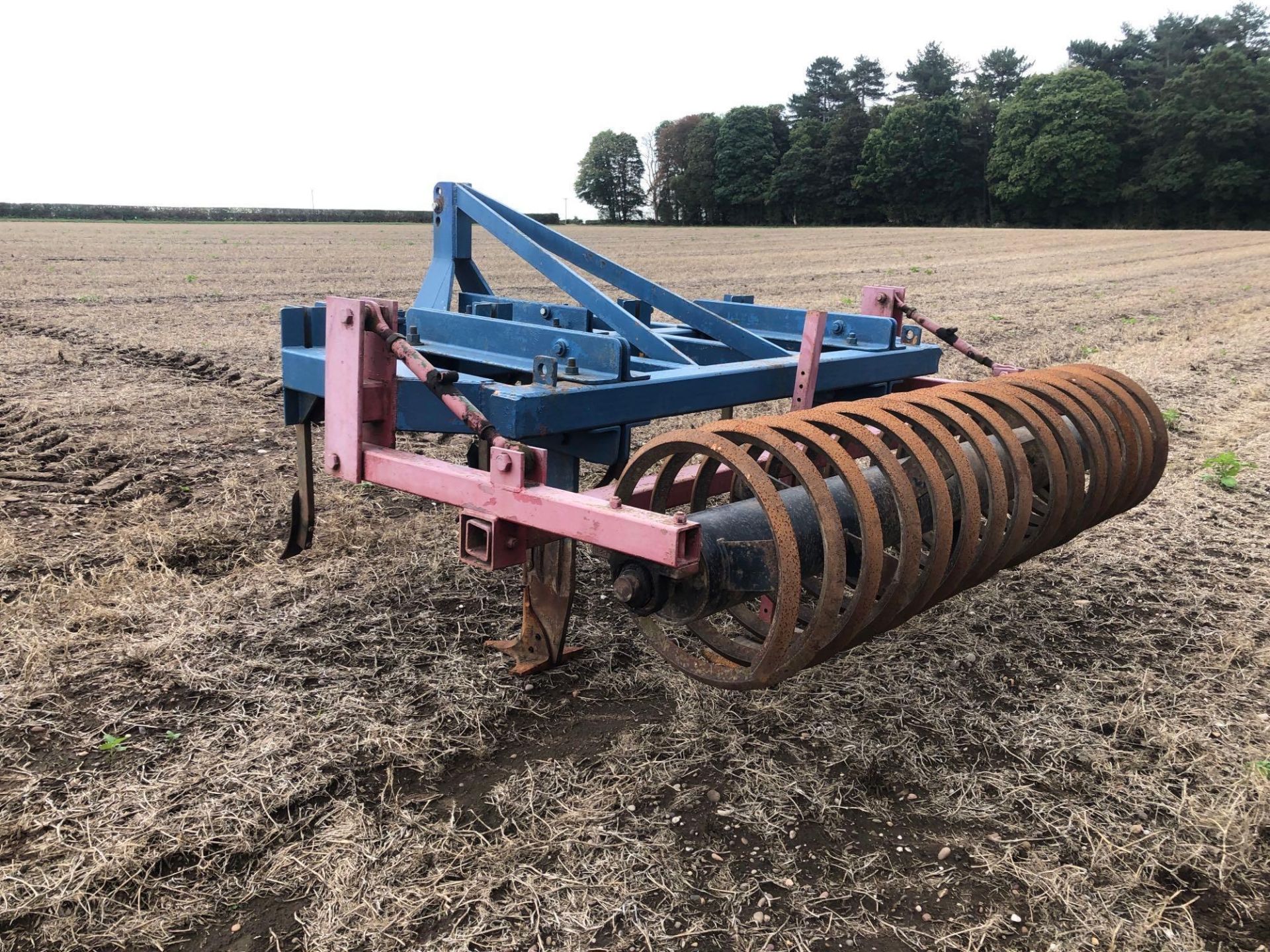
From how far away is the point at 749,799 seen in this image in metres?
2.51

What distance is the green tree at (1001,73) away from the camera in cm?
7550

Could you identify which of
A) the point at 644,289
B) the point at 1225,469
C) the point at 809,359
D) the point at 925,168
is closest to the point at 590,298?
the point at 644,289

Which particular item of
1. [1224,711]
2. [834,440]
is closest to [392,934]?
[834,440]

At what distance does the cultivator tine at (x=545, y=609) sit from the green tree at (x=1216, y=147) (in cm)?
5741

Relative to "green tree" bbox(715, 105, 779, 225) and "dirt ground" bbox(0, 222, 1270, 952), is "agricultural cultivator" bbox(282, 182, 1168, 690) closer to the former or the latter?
"dirt ground" bbox(0, 222, 1270, 952)

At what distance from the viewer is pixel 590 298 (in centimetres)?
342

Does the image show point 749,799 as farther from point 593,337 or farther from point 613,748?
point 593,337

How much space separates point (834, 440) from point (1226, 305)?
15220mm

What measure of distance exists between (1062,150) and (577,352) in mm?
59948

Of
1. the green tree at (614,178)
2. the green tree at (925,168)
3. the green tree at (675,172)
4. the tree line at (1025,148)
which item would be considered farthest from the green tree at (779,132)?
the green tree at (614,178)

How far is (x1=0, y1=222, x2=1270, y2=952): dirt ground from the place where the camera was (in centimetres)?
210

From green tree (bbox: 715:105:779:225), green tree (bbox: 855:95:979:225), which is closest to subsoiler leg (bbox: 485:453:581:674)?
green tree (bbox: 855:95:979:225)

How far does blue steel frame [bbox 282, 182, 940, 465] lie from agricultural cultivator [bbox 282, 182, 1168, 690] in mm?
10

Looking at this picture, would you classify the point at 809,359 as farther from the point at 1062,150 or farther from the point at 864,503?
the point at 1062,150
